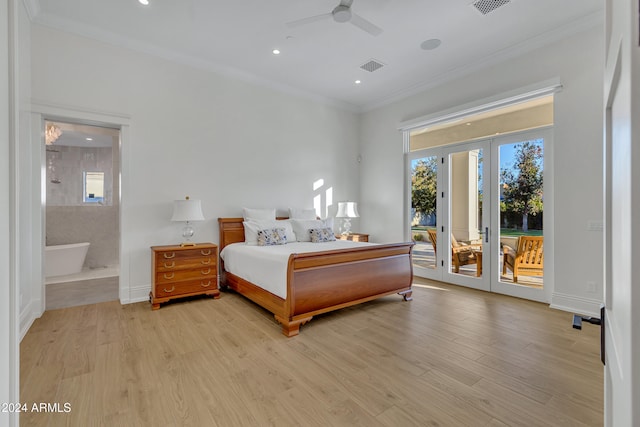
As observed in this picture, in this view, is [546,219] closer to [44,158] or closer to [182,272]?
[182,272]

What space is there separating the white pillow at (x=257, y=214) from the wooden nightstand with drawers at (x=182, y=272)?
2.60 feet

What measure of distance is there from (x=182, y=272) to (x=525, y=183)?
466 centimetres

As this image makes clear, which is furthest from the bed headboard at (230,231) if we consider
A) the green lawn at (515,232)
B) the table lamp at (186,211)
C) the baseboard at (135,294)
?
the green lawn at (515,232)

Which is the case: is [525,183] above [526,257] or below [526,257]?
above

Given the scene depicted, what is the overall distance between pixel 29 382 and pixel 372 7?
4405mm

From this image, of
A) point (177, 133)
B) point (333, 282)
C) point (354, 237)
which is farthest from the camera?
point (354, 237)

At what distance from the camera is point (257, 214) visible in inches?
184

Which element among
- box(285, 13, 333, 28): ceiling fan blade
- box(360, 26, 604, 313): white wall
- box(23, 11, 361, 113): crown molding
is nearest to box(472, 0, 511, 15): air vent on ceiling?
box(360, 26, 604, 313): white wall

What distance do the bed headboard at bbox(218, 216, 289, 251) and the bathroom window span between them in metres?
4.69

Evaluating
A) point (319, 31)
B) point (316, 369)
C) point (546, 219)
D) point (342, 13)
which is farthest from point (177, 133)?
point (546, 219)

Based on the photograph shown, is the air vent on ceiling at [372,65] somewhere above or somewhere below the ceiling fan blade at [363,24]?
above

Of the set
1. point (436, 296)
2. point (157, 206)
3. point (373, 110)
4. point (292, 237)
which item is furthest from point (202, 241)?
point (373, 110)

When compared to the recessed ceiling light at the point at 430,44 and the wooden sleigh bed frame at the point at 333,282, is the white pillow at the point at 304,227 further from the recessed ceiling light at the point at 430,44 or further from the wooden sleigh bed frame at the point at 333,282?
the recessed ceiling light at the point at 430,44

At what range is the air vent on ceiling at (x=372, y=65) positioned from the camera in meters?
4.42
